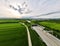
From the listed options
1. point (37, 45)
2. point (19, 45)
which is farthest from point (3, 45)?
point (37, 45)

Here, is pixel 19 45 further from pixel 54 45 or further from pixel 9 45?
pixel 54 45

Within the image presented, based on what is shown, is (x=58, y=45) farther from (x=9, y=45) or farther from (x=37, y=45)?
(x=9, y=45)

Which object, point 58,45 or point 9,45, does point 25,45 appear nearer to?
point 9,45

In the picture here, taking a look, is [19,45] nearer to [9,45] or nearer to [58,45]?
→ [9,45]

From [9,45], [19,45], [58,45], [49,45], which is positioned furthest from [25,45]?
[58,45]

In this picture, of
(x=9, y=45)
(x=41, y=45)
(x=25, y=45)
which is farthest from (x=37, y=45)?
(x=9, y=45)
